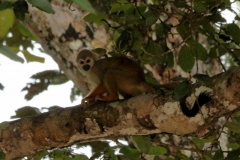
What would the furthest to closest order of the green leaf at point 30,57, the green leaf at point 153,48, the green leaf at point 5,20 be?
1. the green leaf at point 153,48
2. the green leaf at point 30,57
3. the green leaf at point 5,20

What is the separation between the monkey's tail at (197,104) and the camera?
2458 millimetres

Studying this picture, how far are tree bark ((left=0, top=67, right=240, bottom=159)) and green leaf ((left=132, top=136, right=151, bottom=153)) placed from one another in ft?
0.30

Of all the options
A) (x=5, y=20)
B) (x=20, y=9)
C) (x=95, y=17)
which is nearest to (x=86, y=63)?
(x=95, y=17)

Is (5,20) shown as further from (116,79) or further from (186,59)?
(116,79)

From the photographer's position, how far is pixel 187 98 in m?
2.55

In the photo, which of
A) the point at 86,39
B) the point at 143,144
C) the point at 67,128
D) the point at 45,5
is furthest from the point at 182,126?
the point at 86,39

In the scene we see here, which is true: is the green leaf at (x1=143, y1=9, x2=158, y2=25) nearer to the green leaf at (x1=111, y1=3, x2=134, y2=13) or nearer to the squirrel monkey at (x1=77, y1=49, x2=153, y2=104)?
the green leaf at (x1=111, y1=3, x2=134, y2=13)

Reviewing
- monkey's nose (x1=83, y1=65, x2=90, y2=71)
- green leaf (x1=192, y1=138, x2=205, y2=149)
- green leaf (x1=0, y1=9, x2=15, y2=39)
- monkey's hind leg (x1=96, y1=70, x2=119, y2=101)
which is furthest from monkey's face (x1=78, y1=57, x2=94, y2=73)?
green leaf (x1=0, y1=9, x2=15, y2=39)

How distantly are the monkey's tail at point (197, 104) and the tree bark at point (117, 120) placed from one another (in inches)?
1.0

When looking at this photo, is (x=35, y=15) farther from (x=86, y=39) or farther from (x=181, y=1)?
(x=181, y=1)

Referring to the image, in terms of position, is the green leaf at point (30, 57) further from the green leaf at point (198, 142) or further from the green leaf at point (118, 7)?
the green leaf at point (198, 142)

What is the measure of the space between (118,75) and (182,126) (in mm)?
1196

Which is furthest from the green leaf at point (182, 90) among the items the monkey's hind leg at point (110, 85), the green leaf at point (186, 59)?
the monkey's hind leg at point (110, 85)

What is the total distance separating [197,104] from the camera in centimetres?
247
